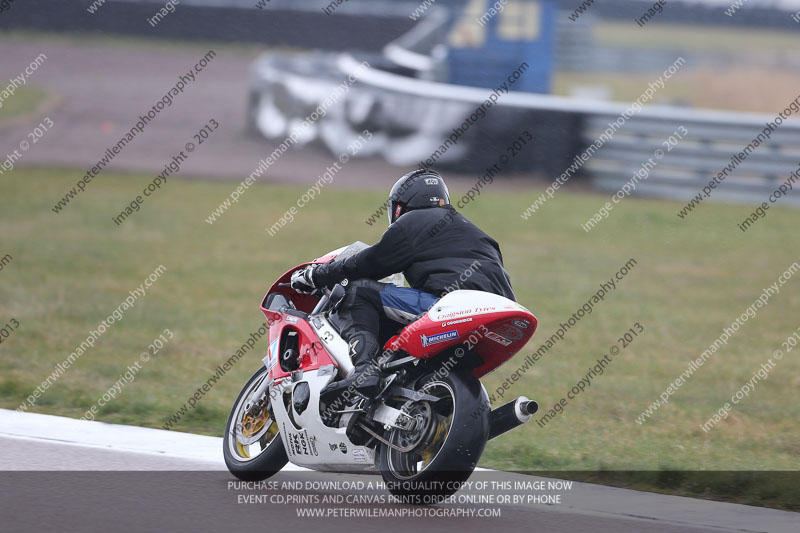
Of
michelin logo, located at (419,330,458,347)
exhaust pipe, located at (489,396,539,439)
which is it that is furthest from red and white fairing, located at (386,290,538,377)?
exhaust pipe, located at (489,396,539,439)

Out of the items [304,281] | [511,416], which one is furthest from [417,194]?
[511,416]

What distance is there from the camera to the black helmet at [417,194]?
623 cm

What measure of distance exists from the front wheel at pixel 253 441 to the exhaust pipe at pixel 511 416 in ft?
4.23

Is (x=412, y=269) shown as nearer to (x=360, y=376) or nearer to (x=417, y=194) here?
(x=417, y=194)

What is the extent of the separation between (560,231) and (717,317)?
15.9 ft

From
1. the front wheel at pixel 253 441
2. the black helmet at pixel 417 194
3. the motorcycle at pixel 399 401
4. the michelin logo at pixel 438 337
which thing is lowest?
the front wheel at pixel 253 441

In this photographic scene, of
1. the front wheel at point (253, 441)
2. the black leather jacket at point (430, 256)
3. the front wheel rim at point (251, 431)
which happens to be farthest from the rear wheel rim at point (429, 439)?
the front wheel rim at point (251, 431)

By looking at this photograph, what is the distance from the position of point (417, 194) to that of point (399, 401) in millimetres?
1172

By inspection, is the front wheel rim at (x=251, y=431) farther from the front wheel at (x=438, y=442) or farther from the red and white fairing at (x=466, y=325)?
the red and white fairing at (x=466, y=325)

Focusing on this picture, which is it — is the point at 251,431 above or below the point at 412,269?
below

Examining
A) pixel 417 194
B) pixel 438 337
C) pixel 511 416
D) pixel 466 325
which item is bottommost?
pixel 511 416

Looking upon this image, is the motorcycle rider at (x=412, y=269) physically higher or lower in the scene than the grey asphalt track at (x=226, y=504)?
higher

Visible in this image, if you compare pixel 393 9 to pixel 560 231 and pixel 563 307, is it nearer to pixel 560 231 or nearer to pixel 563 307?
pixel 560 231

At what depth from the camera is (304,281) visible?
6.39 meters
